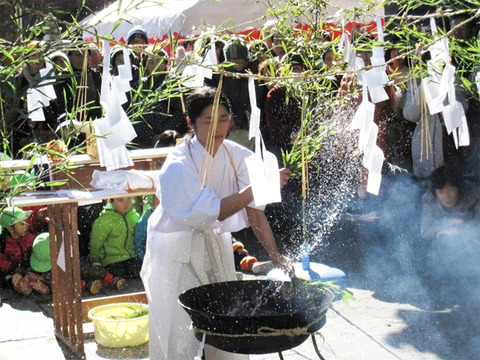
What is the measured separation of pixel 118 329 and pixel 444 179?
2593 mm

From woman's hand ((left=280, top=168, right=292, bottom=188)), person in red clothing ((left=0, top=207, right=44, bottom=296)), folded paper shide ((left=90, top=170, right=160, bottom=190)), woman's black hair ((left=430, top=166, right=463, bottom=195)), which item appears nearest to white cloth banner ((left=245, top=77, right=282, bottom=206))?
woman's hand ((left=280, top=168, right=292, bottom=188))

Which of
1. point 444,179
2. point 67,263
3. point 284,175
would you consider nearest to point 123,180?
point 67,263

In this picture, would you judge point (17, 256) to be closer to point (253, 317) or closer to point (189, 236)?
point (189, 236)

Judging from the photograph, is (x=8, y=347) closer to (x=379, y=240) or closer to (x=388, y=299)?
(x=388, y=299)

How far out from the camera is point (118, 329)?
14.8ft

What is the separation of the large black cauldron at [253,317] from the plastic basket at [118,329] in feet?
4.87

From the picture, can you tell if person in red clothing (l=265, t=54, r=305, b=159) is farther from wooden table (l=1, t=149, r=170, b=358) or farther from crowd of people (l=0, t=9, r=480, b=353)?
wooden table (l=1, t=149, r=170, b=358)

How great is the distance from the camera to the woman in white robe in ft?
10.9

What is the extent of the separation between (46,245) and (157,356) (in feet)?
7.99

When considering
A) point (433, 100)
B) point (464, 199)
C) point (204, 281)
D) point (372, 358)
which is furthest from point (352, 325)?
point (433, 100)

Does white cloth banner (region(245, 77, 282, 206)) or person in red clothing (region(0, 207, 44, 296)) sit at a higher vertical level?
white cloth banner (region(245, 77, 282, 206))

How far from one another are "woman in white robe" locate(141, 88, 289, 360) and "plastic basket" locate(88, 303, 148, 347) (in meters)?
0.93

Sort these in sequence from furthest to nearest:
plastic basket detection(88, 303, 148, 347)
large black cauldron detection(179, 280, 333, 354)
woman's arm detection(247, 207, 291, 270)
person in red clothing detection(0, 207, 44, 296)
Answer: person in red clothing detection(0, 207, 44, 296) → plastic basket detection(88, 303, 148, 347) → woman's arm detection(247, 207, 291, 270) → large black cauldron detection(179, 280, 333, 354)

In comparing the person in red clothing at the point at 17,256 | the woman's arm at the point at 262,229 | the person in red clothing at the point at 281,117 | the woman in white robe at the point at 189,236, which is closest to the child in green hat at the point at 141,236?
the person in red clothing at the point at 17,256
